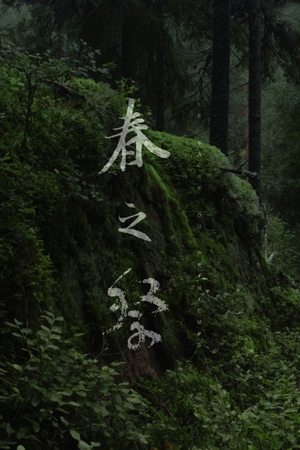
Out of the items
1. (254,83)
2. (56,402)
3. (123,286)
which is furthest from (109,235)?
(254,83)

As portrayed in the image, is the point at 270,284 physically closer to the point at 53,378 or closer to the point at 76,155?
the point at 76,155

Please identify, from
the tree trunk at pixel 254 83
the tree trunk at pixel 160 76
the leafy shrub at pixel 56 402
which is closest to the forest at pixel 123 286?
the leafy shrub at pixel 56 402

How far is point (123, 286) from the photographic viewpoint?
5480 mm

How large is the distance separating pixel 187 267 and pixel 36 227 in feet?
9.51

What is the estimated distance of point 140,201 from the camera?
6.72 meters

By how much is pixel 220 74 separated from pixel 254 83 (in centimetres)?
238

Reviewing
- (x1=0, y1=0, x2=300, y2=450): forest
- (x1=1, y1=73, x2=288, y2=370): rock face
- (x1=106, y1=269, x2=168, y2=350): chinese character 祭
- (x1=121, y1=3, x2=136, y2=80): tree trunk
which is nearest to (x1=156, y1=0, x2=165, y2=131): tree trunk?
(x1=121, y1=3, x2=136, y2=80): tree trunk

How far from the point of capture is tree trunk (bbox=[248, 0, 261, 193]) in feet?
47.6

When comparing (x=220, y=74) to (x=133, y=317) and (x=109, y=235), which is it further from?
(x=133, y=317)

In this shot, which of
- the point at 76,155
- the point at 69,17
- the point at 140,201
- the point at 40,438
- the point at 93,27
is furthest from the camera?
the point at 69,17

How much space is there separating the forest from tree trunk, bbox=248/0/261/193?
5315mm

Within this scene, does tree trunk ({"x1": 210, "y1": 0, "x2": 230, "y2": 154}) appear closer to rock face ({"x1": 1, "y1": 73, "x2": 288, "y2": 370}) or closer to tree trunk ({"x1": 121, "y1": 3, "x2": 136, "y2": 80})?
tree trunk ({"x1": 121, "y1": 3, "x2": 136, "y2": 80})

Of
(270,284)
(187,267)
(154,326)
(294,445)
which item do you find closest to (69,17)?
(270,284)

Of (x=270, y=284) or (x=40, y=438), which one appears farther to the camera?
(x=270, y=284)
